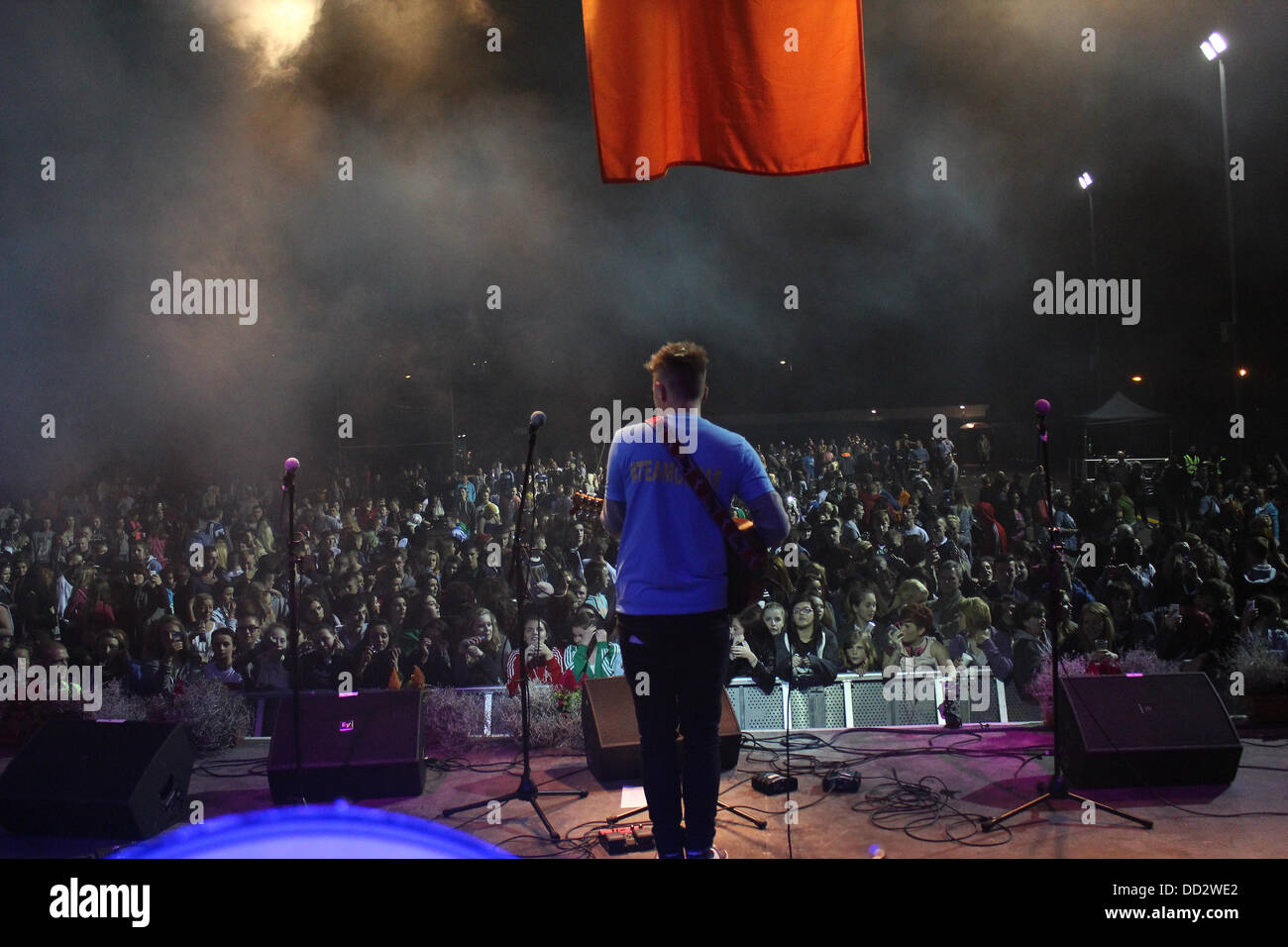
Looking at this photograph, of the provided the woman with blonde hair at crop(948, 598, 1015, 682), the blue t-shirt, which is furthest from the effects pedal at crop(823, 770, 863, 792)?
the blue t-shirt

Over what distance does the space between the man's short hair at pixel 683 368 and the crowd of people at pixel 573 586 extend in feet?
2.25

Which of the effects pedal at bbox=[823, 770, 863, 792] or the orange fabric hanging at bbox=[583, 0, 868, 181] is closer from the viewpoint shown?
the effects pedal at bbox=[823, 770, 863, 792]

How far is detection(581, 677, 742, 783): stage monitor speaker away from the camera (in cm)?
448

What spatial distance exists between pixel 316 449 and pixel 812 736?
8515mm

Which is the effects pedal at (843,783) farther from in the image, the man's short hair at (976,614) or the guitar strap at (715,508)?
the guitar strap at (715,508)

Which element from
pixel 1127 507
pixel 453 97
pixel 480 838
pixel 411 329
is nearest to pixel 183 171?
pixel 453 97

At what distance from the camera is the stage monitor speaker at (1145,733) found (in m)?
4.16

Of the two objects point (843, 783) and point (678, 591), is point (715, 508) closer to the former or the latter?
point (678, 591)

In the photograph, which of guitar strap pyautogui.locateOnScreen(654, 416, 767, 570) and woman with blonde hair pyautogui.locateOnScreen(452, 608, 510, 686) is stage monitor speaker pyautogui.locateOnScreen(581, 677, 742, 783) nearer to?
woman with blonde hair pyautogui.locateOnScreen(452, 608, 510, 686)

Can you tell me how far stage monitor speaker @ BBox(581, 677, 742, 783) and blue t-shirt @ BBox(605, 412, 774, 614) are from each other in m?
1.62

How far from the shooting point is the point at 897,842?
3664 millimetres

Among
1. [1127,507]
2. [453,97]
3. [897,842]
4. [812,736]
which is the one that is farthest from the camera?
[453,97]

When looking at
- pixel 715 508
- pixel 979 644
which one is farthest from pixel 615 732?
pixel 979 644
